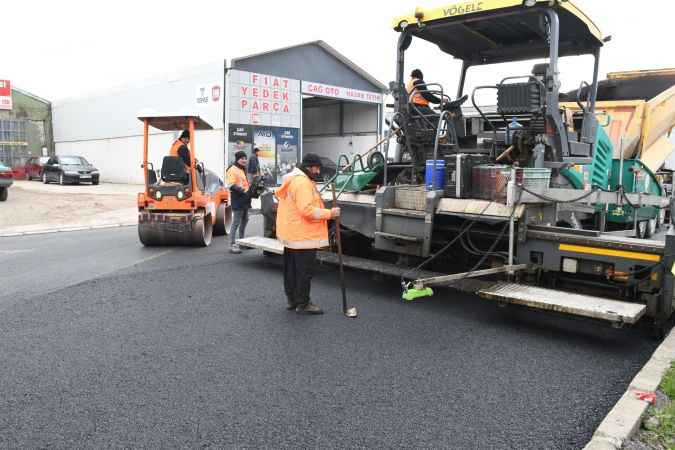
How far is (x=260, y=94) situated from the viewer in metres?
22.3

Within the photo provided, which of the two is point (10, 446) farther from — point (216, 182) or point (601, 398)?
point (216, 182)

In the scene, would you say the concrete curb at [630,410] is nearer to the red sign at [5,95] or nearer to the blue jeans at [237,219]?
the blue jeans at [237,219]

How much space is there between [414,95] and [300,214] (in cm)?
203

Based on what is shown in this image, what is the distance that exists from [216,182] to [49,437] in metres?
7.93

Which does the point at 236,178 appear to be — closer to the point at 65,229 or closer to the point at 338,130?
the point at 65,229

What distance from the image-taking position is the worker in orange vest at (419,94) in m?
6.40

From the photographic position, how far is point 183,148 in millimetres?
9523

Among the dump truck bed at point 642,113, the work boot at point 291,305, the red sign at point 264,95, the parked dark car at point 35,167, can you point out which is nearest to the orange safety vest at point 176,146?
the work boot at point 291,305

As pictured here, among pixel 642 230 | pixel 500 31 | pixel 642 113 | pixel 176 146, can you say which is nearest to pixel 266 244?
pixel 176 146

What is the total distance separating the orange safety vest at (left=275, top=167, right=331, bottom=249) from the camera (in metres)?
5.41

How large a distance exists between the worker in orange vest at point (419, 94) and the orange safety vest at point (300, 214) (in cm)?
172

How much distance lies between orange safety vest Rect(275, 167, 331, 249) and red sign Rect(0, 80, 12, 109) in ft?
108

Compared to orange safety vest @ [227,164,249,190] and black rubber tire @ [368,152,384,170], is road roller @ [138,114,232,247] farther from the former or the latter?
black rubber tire @ [368,152,384,170]

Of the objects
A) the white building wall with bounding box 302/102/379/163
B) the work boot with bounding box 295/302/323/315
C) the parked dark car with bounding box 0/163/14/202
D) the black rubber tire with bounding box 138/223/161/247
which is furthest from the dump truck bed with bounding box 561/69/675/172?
the white building wall with bounding box 302/102/379/163
